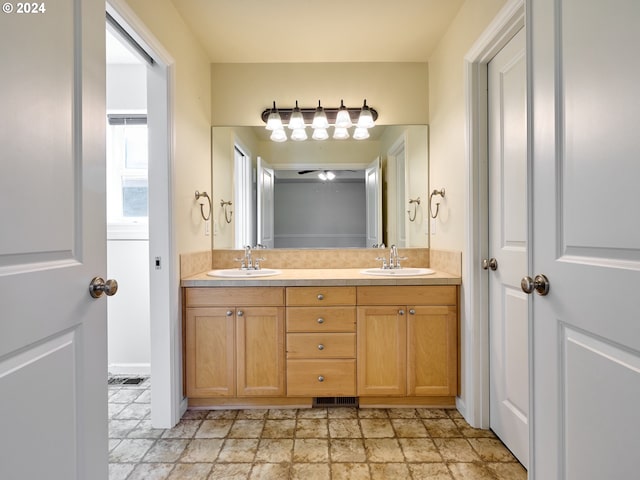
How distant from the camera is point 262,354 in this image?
7.21ft

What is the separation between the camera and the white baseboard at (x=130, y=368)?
281 cm

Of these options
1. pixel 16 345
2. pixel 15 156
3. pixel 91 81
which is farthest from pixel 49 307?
pixel 91 81

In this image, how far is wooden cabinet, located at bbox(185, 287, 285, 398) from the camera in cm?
219

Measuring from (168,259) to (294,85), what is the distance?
1602 millimetres

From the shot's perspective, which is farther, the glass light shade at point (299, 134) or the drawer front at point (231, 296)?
the glass light shade at point (299, 134)

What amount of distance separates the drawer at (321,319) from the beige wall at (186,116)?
0.80 m

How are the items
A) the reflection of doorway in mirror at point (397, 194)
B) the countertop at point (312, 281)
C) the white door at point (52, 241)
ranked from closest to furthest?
the white door at point (52, 241)
the countertop at point (312, 281)
the reflection of doorway in mirror at point (397, 194)

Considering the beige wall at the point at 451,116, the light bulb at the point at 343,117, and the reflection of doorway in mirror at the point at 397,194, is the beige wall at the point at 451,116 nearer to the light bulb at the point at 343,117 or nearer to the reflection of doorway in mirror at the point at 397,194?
the reflection of doorway in mirror at the point at 397,194

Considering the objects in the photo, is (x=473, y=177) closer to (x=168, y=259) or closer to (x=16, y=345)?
(x=168, y=259)

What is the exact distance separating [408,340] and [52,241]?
1.88 m

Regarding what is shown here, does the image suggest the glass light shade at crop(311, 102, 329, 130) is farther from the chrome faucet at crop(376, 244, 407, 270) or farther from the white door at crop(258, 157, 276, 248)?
the chrome faucet at crop(376, 244, 407, 270)

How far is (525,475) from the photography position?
1.61 m

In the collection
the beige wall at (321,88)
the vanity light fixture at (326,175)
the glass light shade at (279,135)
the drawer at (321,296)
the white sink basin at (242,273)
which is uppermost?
the beige wall at (321,88)

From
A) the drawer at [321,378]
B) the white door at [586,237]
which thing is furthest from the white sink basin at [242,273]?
the white door at [586,237]
